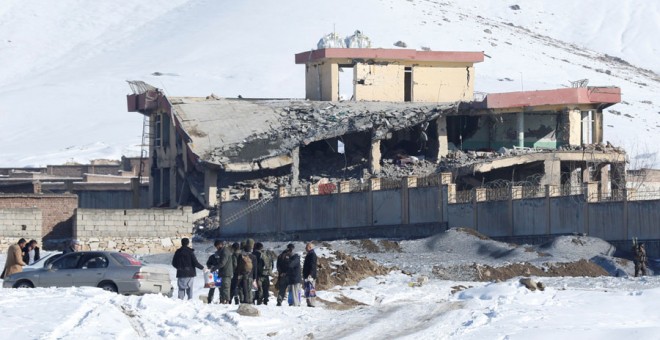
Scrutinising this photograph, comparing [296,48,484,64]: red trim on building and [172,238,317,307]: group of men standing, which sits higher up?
[296,48,484,64]: red trim on building

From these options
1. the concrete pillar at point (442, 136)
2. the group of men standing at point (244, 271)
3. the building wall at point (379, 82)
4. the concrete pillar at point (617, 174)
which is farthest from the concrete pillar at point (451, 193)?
the group of men standing at point (244, 271)

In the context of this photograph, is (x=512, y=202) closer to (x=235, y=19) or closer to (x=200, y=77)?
(x=200, y=77)

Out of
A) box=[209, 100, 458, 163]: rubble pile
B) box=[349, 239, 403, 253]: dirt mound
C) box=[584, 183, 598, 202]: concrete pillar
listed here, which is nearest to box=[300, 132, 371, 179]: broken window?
box=[209, 100, 458, 163]: rubble pile

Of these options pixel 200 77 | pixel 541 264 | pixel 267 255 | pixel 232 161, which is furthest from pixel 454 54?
pixel 200 77

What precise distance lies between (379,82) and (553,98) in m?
9.79

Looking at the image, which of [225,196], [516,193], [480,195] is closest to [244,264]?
[516,193]

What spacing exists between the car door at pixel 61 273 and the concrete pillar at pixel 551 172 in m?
32.1

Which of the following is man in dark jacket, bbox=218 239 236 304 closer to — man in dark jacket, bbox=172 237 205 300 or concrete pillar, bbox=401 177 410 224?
man in dark jacket, bbox=172 237 205 300

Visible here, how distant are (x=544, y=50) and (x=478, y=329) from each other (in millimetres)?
126460

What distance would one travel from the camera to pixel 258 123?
6581cm

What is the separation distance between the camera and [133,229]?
51.4m

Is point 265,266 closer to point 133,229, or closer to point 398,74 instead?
point 133,229

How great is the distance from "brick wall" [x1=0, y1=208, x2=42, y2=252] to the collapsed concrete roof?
1277 centimetres

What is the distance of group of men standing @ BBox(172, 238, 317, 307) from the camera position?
28297 mm
